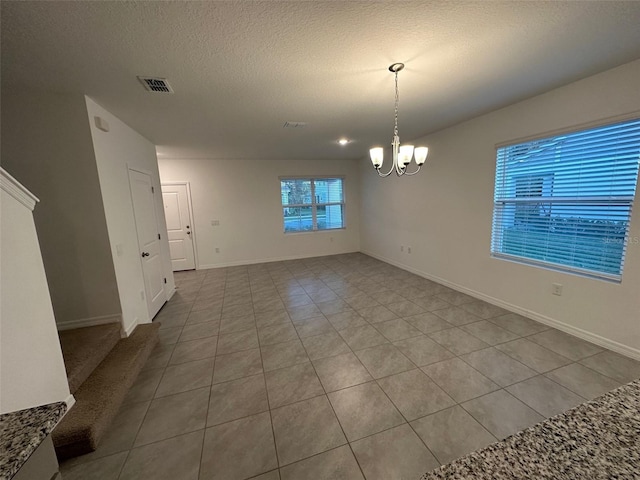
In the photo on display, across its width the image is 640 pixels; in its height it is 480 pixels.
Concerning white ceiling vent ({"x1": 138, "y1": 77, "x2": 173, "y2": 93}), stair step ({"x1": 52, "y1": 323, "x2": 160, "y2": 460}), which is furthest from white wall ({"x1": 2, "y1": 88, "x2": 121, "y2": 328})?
white ceiling vent ({"x1": 138, "y1": 77, "x2": 173, "y2": 93})

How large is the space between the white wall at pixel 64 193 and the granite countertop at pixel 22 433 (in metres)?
2.23

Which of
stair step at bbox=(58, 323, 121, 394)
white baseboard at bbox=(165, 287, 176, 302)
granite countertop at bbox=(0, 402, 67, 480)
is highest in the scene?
granite countertop at bbox=(0, 402, 67, 480)

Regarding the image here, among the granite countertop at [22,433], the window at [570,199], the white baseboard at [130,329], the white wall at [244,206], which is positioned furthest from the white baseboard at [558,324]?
the white baseboard at [130,329]

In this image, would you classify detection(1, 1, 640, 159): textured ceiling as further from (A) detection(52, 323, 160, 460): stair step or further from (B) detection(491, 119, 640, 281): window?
(A) detection(52, 323, 160, 460): stair step

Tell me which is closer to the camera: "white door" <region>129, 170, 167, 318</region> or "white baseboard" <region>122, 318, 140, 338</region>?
"white baseboard" <region>122, 318, 140, 338</region>

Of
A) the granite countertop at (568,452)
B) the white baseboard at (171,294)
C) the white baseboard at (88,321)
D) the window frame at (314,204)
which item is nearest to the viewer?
the granite countertop at (568,452)

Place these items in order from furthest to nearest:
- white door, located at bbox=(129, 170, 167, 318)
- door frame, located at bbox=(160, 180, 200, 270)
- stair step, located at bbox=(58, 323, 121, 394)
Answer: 1. door frame, located at bbox=(160, 180, 200, 270)
2. white door, located at bbox=(129, 170, 167, 318)
3. stair step, located at bbox=(58, 323, 121, 394)

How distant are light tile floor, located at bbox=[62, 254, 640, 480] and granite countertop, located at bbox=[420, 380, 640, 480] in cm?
108

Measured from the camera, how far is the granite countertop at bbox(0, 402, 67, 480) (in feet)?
1.76

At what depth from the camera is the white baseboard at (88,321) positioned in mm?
2430

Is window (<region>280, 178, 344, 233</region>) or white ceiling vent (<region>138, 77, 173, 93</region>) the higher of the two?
white ceiling vent (<region>138, 77, 173, 93</region>)

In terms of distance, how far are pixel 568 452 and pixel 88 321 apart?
342 cm

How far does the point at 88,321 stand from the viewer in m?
2.49

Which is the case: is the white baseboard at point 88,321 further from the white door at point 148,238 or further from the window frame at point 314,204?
the window frame at point 314,204
